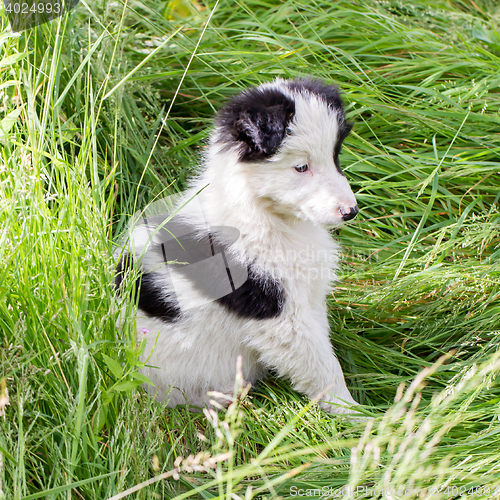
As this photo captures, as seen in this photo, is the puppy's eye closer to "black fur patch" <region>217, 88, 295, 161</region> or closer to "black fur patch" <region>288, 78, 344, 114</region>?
"black fur patch" <region>217, 88, 295, 161</region>

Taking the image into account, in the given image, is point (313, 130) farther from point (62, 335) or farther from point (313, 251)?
point (62, 335)

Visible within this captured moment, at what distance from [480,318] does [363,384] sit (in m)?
0.61

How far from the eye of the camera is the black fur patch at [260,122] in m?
1.86

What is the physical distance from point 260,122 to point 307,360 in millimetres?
950

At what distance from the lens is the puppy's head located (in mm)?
1870

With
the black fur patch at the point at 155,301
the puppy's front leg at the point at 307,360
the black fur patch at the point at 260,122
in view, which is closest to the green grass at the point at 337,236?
the puppy's front leg at the point at 307,360

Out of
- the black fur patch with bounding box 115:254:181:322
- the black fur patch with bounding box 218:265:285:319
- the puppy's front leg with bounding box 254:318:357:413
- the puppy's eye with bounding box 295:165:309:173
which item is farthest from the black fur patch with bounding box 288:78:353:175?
the black fur patch with bounding box 115:254:181:322

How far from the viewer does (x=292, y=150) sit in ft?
6.18

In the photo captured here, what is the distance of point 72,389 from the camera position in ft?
5.25

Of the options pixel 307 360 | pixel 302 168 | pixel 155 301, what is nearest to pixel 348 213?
pixel 302 168

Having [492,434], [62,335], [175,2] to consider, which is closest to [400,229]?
[492,434]

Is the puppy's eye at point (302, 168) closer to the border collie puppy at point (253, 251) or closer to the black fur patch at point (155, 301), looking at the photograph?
the border collie puppy at point (253, 251)

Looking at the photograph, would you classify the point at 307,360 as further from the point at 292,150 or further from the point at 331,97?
the point at 331,97

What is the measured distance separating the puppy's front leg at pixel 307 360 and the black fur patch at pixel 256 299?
0.09m
